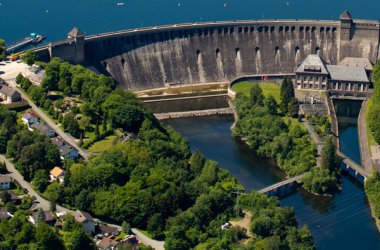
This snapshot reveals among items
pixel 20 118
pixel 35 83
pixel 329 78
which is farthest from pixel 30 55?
pixel 329 78

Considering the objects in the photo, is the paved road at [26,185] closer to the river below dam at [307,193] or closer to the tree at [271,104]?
the river below dam at [307,193]

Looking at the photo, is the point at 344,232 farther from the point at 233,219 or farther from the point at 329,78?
the point at 329,78

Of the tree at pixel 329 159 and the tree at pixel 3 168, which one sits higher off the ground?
the tree at pixel 3 168

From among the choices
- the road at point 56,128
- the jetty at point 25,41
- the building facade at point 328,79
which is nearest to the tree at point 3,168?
the road at point 56,128

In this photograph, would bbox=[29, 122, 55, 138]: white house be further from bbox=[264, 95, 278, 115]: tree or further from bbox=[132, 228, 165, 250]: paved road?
bbox=[264, 95, 278, 115]: tree

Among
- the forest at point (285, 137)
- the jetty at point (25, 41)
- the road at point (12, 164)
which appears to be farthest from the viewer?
the jetty at point (25, 41)

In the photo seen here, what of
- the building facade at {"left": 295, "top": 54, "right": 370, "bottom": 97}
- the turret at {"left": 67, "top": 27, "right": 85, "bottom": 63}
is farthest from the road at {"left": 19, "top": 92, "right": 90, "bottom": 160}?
the building facade at {"left": 295, "top": 54, "right": 370, "bottom": 97}

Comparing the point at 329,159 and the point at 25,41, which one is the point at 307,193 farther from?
the point at 25,41
